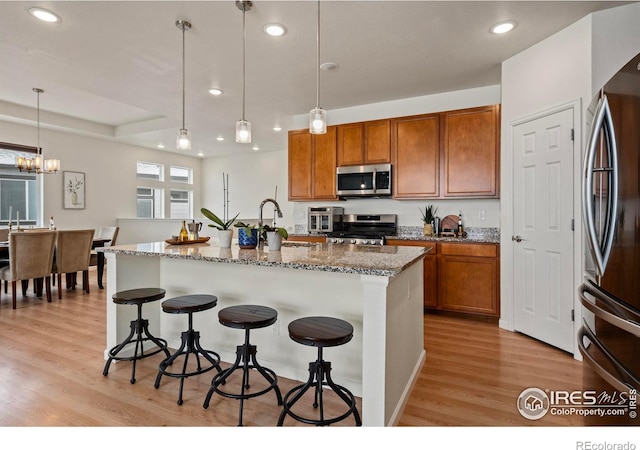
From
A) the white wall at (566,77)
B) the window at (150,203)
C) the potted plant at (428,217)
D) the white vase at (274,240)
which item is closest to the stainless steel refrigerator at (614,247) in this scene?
the white wall at (566,77)

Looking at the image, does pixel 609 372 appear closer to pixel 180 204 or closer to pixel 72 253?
pixel 72 253

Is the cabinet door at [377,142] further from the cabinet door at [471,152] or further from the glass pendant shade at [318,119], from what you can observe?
the glass pendant shade at [318,119]

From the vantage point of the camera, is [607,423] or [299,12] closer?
[607,423]

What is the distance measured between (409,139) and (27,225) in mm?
6518

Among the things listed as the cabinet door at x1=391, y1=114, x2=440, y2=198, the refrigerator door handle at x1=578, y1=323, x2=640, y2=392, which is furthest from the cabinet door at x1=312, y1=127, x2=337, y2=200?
the refrigerator door handle at x1=578, y1=323, x2=640, y2=392

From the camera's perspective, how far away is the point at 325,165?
4.94m

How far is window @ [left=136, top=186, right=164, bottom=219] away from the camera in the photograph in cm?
805

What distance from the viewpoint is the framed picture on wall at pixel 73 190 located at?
6.54 m

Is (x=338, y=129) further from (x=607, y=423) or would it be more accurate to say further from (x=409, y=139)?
(x=607, y=423)

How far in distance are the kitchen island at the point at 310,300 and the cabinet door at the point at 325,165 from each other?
7.95 ft

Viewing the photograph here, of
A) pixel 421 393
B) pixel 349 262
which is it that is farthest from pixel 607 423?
pixel 349 262
